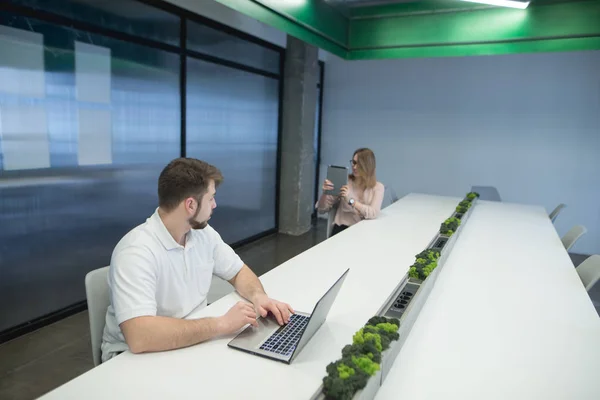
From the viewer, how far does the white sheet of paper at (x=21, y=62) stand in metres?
2.80

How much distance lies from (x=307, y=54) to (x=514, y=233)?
3619 mm

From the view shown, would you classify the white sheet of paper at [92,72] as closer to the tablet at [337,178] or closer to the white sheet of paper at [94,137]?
the white sheet of paper at [94,137]

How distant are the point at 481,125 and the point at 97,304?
592cm

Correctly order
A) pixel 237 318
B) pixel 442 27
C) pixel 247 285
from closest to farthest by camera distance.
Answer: pixel 237 318 → pixel 247 285 → pixel 442 27

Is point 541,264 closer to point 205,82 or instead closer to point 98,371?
point 98,371

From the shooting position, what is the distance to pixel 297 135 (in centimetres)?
590

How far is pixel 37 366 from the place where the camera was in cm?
265

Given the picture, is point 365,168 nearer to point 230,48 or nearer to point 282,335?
point 282,335

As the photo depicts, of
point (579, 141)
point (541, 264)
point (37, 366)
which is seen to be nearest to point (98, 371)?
point (37, 366)

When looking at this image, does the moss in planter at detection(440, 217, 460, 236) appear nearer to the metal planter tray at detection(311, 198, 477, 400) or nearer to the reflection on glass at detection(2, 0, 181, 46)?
the metal planter tray at detection(311, 198, 477, 400)

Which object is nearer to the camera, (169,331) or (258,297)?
(169,331)

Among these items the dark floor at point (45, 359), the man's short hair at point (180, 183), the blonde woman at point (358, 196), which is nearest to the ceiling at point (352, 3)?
→ the blonde woman at point (358, 196)

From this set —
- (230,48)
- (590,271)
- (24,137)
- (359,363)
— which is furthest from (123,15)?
(590,271)

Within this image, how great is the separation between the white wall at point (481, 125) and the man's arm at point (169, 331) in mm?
5682
